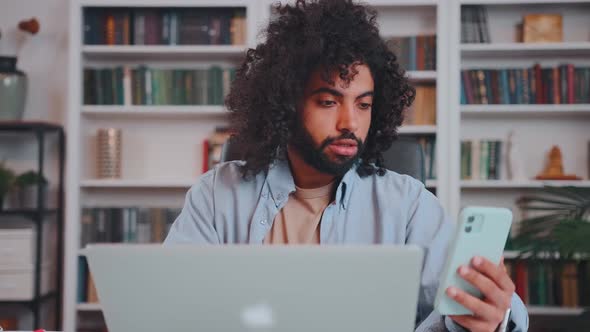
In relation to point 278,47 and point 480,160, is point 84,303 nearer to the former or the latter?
point 480,160

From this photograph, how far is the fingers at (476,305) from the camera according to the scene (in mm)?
868

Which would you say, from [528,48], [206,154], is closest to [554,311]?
[528,48]

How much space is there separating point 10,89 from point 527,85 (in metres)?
2.41

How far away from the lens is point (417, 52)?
324 centimetres

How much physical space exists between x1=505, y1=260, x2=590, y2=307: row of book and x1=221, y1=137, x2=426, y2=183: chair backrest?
1730mm

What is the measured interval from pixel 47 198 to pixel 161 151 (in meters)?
0.61

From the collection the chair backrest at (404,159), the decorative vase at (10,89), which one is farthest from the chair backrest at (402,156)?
the decorative vase at (10,89)

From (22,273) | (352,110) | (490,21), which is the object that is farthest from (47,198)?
(352,110)

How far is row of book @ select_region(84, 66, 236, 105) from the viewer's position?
10.9 ft

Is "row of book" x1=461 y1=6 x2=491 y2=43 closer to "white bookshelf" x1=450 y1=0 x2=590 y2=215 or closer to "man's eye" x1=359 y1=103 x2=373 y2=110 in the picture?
"white bookshelf" x1=450 y1=0 x2=590 y2=215

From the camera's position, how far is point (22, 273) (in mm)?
3137

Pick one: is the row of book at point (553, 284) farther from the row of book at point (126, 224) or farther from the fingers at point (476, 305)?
the fingers at point (476, 305)

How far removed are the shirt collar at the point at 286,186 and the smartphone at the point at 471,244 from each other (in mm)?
477

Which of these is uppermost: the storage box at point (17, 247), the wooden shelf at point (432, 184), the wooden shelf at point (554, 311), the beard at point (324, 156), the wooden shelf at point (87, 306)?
the beard at point (324, 156)
